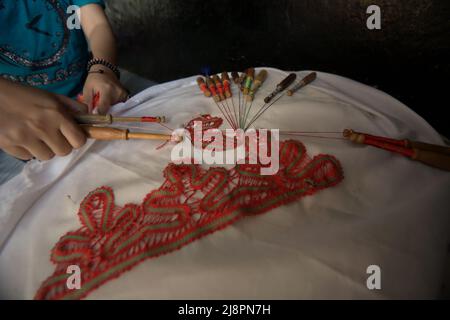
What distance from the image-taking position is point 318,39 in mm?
1283

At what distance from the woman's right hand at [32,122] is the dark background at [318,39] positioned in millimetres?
1051

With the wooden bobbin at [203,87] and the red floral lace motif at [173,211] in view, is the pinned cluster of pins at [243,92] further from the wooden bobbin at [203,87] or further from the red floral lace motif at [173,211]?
the red floral lace motif at [173,211]

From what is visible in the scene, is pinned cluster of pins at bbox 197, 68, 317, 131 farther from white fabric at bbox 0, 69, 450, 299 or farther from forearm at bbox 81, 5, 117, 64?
forearm at bbox 81, 5, 117, 64

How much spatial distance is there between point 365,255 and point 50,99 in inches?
28.2

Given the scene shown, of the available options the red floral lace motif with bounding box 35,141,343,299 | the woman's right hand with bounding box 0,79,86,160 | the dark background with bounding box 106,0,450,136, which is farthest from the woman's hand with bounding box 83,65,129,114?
the dark background with bounding box 106,0,450,136

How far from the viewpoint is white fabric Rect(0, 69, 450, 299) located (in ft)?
1.77

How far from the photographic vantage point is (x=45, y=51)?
44.0 inches

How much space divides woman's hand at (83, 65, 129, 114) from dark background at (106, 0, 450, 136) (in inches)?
29.5

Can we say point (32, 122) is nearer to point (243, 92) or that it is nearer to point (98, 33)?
point (243, 92)

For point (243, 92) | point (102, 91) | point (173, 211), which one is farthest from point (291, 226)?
point (102, 91)

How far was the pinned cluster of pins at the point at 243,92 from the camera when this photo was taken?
0.87m

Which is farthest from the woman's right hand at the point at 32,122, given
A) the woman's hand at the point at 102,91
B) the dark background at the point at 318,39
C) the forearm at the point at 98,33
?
the dark background at the point at 318,39
